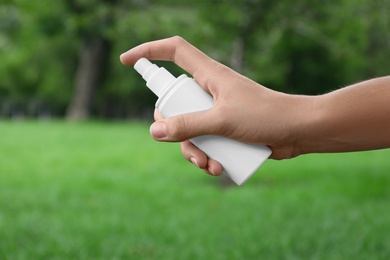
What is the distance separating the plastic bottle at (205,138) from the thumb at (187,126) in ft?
0.20

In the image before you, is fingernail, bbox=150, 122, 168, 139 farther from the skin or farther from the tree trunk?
the tree trunk

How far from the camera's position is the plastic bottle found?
1.69m

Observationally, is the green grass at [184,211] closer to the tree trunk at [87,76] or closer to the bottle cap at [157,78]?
the bottle cap at [157,78]

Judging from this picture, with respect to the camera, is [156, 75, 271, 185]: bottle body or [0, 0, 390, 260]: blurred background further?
[0, 0, 390, 260]: blurred background

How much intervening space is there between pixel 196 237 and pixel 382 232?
1.38m

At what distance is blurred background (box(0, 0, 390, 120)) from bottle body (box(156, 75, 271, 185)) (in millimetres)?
3884

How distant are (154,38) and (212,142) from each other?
1024 centimetres

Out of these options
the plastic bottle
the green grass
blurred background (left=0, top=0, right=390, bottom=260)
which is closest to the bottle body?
the plastic bottle

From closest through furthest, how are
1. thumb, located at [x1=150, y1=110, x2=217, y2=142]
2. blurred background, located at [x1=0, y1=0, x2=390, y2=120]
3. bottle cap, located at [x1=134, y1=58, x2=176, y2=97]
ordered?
1. thumb, located at [x1=150, y1=110, x2=217, y2=142]
2. bottle cap, located at [x1=134, y1=58, x2=176, y2=97]
3. blurred background, located at [x1=0, y1=0, x2=390, y2=120]

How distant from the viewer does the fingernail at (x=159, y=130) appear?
5.46ft

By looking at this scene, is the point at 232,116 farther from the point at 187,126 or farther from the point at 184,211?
the point at 184,211

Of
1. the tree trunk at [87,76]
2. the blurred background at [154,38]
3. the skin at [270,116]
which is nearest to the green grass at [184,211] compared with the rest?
the blurred background at [154,38]

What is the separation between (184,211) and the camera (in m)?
5.77

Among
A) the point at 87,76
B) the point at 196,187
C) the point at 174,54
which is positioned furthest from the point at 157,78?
the point at 87,76
